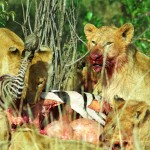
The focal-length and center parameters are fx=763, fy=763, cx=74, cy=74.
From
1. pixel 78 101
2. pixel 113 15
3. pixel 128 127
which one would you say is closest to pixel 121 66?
pixel 78 101

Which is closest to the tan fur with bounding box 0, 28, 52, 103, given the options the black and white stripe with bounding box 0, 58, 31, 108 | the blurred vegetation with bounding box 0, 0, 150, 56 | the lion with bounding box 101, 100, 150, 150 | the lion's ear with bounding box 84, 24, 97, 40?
the black and white stripe with bounding box 0, 58, 31, 108

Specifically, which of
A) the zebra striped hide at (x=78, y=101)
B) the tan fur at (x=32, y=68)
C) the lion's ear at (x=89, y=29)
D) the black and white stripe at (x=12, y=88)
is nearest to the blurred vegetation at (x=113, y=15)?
the lion's ear at (x=89, y=29)

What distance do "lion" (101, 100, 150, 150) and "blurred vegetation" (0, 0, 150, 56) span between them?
10.8 feet

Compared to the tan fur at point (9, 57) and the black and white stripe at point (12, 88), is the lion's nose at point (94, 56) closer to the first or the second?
the tan fur at point (9, 57)

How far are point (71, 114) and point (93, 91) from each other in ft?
2.48

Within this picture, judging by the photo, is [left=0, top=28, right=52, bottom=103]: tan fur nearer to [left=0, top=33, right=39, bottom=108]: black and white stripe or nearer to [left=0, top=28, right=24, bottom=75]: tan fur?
[left=0, top=28, right=24, bottom=75]: tan fur

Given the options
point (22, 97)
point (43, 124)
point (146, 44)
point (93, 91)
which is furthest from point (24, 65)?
point (146, 44)

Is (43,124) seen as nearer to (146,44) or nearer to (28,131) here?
(28,131)

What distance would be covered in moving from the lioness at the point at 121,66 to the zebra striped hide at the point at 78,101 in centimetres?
33

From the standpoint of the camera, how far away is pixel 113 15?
1202 centimetres

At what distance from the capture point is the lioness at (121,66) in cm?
→ 653

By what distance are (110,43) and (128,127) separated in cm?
152

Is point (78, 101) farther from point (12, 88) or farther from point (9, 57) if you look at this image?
point (12, 88)

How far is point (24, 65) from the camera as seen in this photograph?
213 inches
